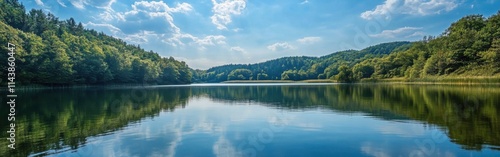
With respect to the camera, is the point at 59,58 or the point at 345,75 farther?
the point at 345,75

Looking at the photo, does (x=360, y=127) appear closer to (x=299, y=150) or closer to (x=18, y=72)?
(x=299, y=150)

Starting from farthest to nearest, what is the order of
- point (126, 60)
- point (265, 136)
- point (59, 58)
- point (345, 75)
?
point (345, 75) < point (126, 60) < point (59, 58) < point (265, 136)

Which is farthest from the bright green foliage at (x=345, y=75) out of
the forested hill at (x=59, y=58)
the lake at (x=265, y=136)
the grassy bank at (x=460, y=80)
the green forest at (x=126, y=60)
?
the lake at (x=265, y=136)

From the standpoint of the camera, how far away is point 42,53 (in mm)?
81375

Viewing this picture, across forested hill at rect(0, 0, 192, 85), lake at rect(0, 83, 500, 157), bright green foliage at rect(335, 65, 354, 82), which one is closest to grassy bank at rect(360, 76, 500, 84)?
bright green foliage at rect(335, 65, 354, 82)

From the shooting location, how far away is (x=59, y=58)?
8406 cm

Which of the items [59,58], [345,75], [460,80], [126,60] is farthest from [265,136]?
[345,75]

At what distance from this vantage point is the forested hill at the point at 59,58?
74.1 metres

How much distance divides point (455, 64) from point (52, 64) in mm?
110820

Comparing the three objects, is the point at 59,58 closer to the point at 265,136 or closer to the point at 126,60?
the point at 126,60

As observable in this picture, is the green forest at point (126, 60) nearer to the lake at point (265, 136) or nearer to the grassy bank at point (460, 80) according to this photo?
the grassy bank at point (460, 80)

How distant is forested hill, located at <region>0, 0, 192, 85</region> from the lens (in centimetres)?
7406

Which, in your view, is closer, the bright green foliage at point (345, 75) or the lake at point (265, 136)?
the lake at point (265, 136)

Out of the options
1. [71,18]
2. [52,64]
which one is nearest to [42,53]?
[52,64]
